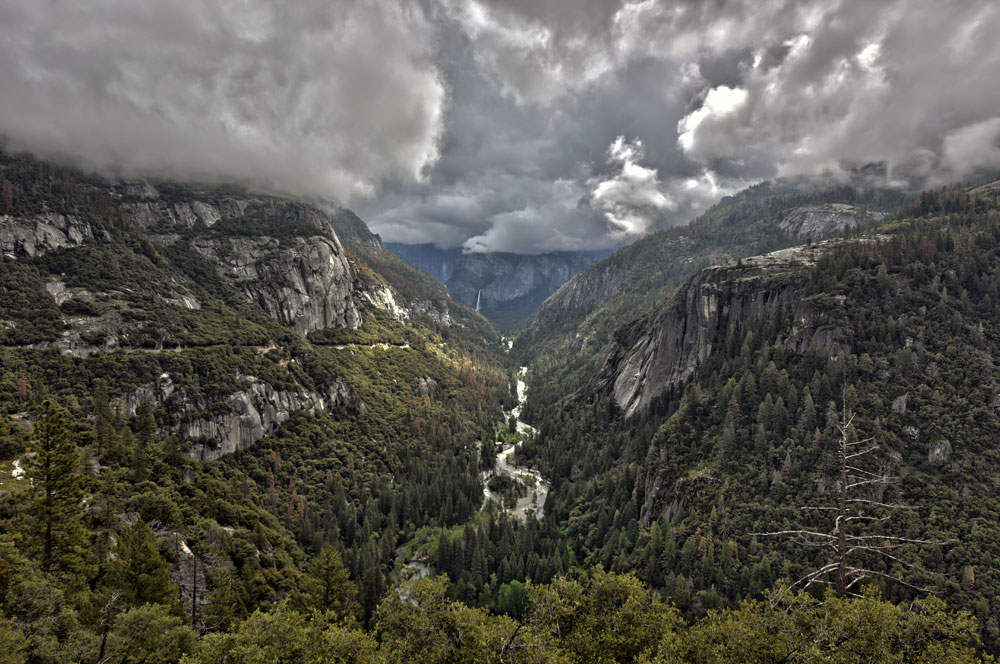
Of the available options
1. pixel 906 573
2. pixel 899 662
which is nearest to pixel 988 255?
pixel 906 573

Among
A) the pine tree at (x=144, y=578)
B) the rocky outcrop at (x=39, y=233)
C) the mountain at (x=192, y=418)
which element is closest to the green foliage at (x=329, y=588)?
the mountain at (x=192, y=418)

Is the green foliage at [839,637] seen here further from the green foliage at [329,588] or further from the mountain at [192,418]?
the mountain at [192,418]

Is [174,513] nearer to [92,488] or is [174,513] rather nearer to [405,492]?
[92,488]

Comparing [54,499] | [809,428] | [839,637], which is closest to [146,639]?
[54,499]

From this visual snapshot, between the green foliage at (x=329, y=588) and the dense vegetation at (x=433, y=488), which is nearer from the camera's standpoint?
the dense vegetation at (x=433, y=488)

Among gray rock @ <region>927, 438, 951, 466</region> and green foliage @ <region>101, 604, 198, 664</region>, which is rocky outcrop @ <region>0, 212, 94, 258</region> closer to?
green foliage @ <region>101, 604, 198, 664</region>
